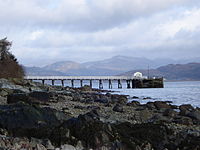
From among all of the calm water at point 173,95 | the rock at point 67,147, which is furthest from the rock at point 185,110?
the rock at point 67,147

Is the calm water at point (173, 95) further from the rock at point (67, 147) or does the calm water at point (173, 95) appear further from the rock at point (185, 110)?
the rock at point (67, 147)

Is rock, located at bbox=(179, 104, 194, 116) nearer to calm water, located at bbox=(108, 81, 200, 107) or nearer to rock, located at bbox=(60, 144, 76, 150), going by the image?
calm water, located at bbox=(108, 81, 200, 107)

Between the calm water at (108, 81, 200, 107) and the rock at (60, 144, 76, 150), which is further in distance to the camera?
the calm water at (108, 81, 200, 107)

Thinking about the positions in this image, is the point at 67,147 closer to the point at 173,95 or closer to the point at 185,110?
the point at 185,110

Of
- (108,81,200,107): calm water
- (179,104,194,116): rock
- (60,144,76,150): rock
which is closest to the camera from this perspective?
(60,144,76,150): rock

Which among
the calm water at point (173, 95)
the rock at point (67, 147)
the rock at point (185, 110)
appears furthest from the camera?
the calm water at point (173, 95)

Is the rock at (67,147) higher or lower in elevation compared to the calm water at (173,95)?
higher

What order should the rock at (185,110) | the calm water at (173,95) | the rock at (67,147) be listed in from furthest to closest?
the calm water at (173,95), the rock at (185,110), the rock at (67,147)

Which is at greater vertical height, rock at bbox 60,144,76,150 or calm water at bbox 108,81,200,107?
rock at bbox 60,144,76,150

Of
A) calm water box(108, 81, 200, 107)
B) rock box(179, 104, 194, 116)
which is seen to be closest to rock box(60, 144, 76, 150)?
rock box(179, 104, 194, 116)

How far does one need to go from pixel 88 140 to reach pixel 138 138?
2035 mm

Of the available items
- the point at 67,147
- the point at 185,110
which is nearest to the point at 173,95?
the point at 185,110

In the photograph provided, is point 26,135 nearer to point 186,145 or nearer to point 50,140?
point 50,140

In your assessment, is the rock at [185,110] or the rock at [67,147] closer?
the rock at [67,147]
